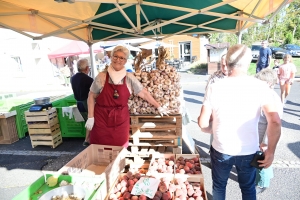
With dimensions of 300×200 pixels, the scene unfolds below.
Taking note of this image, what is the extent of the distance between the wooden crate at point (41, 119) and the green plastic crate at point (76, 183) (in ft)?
9.09

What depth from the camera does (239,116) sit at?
168 centimetres

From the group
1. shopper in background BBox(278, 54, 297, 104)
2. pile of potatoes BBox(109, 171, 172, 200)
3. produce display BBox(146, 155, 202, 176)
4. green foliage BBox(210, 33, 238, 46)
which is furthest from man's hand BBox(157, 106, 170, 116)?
green foliage BBox(210, 33, 238, 46)

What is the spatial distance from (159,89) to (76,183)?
5.59 feet

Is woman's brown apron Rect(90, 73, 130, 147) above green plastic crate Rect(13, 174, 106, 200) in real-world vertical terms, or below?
above

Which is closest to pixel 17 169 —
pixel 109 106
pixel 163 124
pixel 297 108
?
pixel 109 106

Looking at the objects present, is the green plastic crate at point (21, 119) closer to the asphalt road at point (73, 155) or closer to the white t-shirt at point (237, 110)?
the asphalt road at point (73, 155)

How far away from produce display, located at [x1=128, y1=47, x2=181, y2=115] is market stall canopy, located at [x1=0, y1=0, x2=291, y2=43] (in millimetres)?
676

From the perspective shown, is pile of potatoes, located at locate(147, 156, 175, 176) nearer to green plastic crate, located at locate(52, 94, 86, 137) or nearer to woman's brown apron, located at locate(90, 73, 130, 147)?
woman's brown apron, located at locate(90, 73, 130, 147)

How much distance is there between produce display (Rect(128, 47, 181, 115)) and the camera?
9.89 ft

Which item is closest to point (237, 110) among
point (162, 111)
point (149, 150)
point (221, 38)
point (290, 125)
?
point (162, 111)

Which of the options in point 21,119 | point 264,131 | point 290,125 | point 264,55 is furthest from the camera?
point 264,55

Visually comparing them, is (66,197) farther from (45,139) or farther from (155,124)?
(45,139)

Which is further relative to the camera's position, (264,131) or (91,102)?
(91,102)

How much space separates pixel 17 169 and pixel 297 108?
7.23 meters
